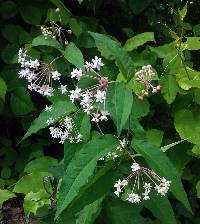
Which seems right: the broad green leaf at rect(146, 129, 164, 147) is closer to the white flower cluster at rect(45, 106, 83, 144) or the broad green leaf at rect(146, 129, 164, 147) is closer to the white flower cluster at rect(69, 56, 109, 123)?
the white flower cluster at rect(45, 106, 83, 144)

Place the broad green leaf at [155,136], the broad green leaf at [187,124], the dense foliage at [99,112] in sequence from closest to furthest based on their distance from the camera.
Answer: the dense foliage at [99,112] < the broad green leaf at [187,124] < the broad green leaf at [155,136]

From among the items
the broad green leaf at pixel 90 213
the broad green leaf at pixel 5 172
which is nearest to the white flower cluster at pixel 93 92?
the broad green leaf at pixel 90 213

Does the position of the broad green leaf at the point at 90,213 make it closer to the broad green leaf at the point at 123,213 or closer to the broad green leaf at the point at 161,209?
the broad green leaf at the point at 123,213

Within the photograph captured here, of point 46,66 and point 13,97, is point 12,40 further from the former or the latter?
point 46,66

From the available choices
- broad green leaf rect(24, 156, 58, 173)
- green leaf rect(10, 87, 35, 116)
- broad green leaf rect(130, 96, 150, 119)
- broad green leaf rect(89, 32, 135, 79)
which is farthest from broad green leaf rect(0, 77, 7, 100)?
broad green leaf rect(89, 32, 135, 79)

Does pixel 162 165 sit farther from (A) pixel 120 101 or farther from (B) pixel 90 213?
(B) pixel 90 213

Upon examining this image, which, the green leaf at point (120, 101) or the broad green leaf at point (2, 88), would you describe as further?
the broad green leaf at point (2, 88)
